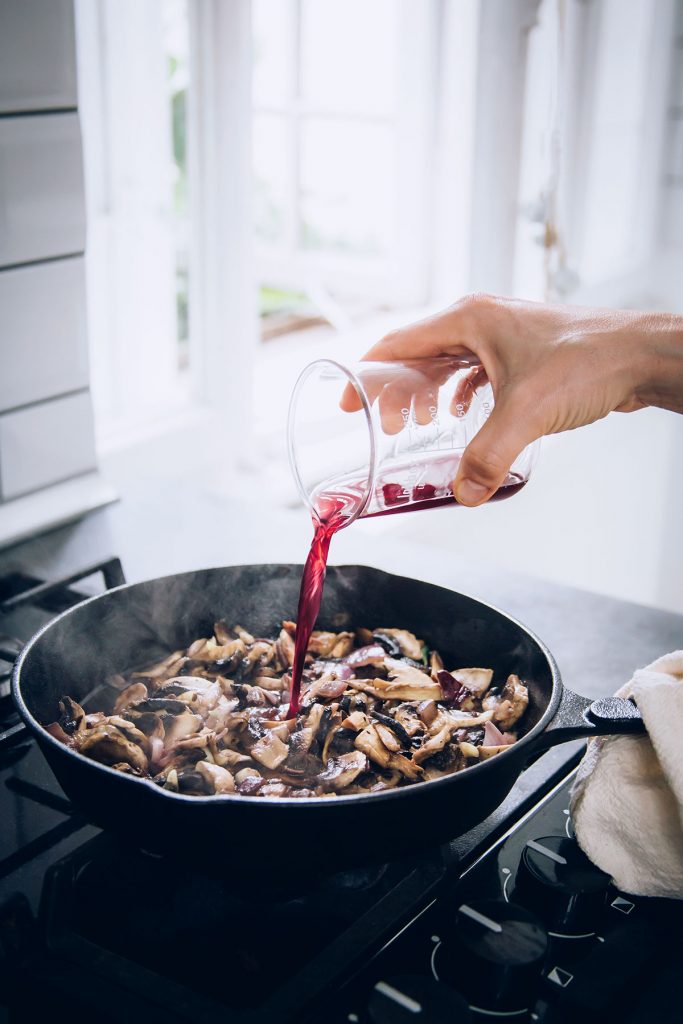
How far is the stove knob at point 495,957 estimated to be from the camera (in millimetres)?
678

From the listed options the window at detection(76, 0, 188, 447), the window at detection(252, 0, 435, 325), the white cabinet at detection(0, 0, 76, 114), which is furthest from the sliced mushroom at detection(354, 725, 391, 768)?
the window at detection(252, 0, 435, 325)

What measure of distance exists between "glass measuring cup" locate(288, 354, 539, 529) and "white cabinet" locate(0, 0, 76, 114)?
1.81 feet

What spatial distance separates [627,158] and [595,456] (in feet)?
3.27

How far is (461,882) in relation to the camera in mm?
804

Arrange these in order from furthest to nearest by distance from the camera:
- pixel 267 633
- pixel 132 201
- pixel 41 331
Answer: pixel 132 201 < pixel 41 331 < pixel 267 633

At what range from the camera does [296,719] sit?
0.91 m

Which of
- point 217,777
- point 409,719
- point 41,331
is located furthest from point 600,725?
point 41,331

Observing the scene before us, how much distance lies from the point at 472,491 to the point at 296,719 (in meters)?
0.25

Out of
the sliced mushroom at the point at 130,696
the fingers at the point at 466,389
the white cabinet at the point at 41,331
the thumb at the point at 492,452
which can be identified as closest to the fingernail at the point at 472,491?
the thumb at the point at 492,452

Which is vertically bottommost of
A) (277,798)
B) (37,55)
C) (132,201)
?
(277,798)

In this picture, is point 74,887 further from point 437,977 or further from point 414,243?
point 414,243

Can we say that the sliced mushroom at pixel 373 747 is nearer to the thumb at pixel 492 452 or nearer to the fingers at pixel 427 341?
the thumb at pixel 492 452

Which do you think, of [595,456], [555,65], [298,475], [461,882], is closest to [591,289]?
[595,456]

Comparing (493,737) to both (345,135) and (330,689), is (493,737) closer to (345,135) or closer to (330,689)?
(330,689)
